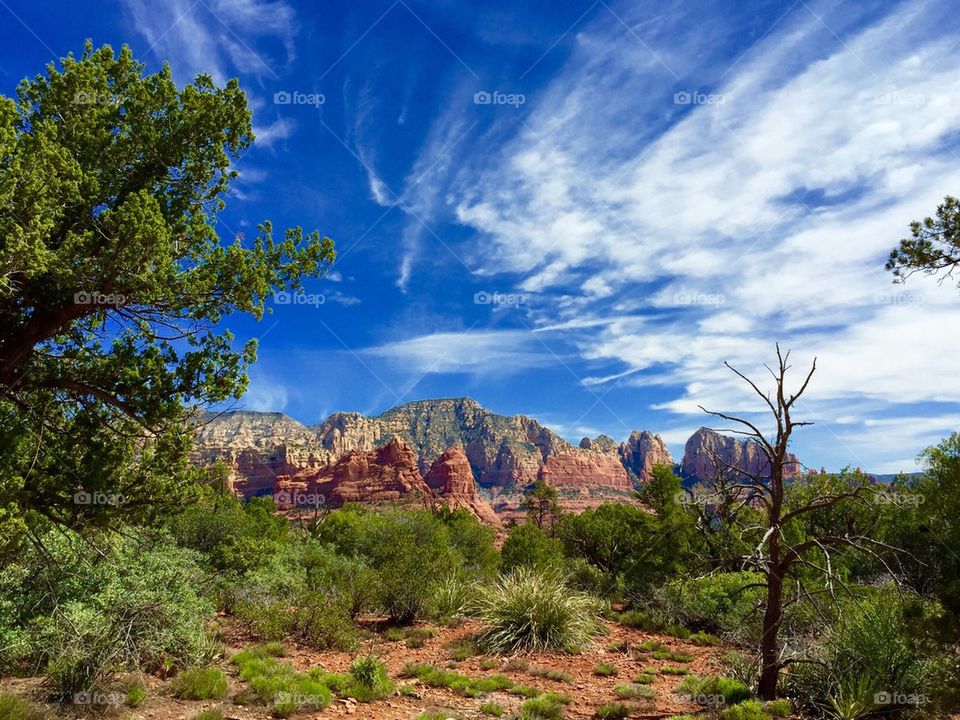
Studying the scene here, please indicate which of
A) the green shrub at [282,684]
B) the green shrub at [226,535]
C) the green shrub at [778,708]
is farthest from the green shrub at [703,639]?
the green shrub at [226,535]

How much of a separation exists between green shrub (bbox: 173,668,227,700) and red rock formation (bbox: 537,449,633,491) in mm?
148770

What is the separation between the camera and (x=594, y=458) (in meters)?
173

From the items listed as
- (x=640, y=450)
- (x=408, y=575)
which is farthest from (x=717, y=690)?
(x=640, y=450)

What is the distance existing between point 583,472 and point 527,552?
146956 millimetres

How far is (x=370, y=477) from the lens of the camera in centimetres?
10869

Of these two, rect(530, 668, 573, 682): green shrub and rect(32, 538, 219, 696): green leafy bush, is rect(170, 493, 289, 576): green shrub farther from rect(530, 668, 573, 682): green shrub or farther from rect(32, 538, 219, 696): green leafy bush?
rect(530, 668, 573, 682): green shrub

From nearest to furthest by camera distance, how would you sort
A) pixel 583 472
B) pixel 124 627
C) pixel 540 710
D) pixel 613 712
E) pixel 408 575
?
pixel 613 712 < pixel 540 710 < pixel 124 627 < pixel 408 575 < pixel 583 472

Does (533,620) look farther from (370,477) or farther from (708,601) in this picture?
(370,477)

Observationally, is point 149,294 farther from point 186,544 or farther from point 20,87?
point 186,544

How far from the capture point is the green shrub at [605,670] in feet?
37.8

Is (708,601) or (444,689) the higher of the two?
(708,601)

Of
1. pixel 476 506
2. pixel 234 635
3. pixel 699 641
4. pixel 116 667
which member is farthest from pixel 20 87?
pixel 476 506

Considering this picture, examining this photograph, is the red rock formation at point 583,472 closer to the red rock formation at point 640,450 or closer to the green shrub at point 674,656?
the red rock formation at point 640,450

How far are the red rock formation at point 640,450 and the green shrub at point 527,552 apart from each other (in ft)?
534
